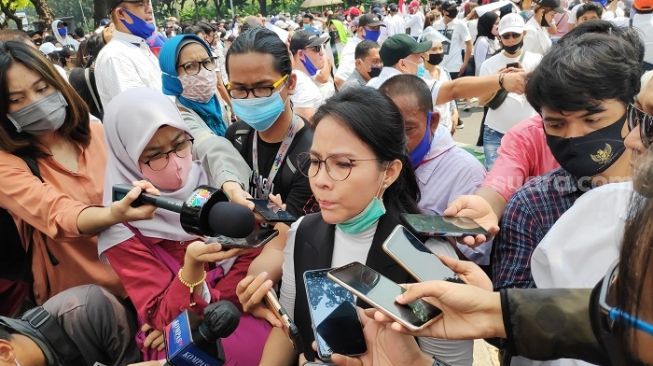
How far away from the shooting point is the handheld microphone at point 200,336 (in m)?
1.32

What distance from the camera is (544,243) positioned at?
1.36 meters

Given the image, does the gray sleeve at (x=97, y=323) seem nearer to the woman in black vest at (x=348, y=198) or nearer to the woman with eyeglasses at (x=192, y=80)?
the woman in black vest at (x=348, y=198)

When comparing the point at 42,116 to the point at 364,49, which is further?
the point at 364,49

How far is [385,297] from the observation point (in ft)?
3.64

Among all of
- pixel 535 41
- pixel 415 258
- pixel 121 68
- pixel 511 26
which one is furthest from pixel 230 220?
pixel 535 41

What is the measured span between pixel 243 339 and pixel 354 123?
1.00 meters

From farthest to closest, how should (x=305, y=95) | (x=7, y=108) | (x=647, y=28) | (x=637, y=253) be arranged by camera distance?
1. (x=305, y=95)
2. (x=647, y=28)
3. (x=7, y=108)
4. (x=637, y=253)

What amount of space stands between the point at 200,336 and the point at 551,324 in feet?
2.99

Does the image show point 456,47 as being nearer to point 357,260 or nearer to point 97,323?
point 357,260

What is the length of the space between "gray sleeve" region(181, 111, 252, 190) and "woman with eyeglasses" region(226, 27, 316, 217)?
0.38ft

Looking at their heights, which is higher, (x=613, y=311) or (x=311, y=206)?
(x=613, y=311)

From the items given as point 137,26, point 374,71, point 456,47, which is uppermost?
point 137,26

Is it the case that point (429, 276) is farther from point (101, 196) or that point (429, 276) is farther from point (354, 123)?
point (101, 196)

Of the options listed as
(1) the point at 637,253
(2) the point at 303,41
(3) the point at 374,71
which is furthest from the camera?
(2) the point at 303,41
